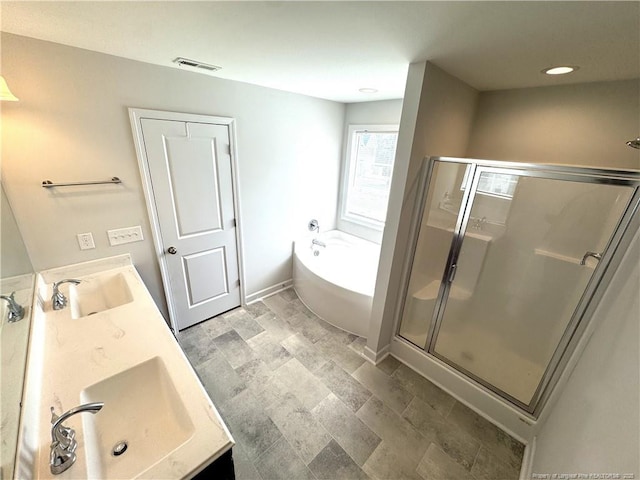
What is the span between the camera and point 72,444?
32.9 inches

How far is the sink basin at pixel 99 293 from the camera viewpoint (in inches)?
68.6

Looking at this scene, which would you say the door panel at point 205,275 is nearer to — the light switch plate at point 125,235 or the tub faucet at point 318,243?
the light switch plate at point 125,235

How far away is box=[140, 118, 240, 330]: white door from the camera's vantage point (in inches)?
79.7

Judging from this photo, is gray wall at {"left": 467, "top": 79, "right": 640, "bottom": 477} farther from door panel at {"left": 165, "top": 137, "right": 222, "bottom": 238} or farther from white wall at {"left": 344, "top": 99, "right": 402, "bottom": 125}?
door panel at {"left": 165, "top": 137, "right": 222, "bottom": 238}

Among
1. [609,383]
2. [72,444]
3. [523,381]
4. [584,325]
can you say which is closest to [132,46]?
[72,444]

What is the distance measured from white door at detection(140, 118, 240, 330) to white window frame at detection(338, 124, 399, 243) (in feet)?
5.30

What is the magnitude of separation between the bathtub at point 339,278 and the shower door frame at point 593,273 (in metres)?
0.53

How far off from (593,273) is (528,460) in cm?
123

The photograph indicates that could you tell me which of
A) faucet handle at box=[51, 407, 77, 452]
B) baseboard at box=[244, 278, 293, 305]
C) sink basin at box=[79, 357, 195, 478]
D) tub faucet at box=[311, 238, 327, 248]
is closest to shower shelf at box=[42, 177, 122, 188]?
sink basin at box=[79, 357, 195, 478]

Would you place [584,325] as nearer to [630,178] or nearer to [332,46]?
[630,178]

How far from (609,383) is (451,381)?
1.12m

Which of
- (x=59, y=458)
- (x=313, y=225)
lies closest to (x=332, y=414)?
(x=59, y=458)

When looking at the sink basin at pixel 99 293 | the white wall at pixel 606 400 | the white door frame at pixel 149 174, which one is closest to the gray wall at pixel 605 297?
the white wall at pixel 606 400

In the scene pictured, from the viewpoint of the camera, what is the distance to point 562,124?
71.7 inches
